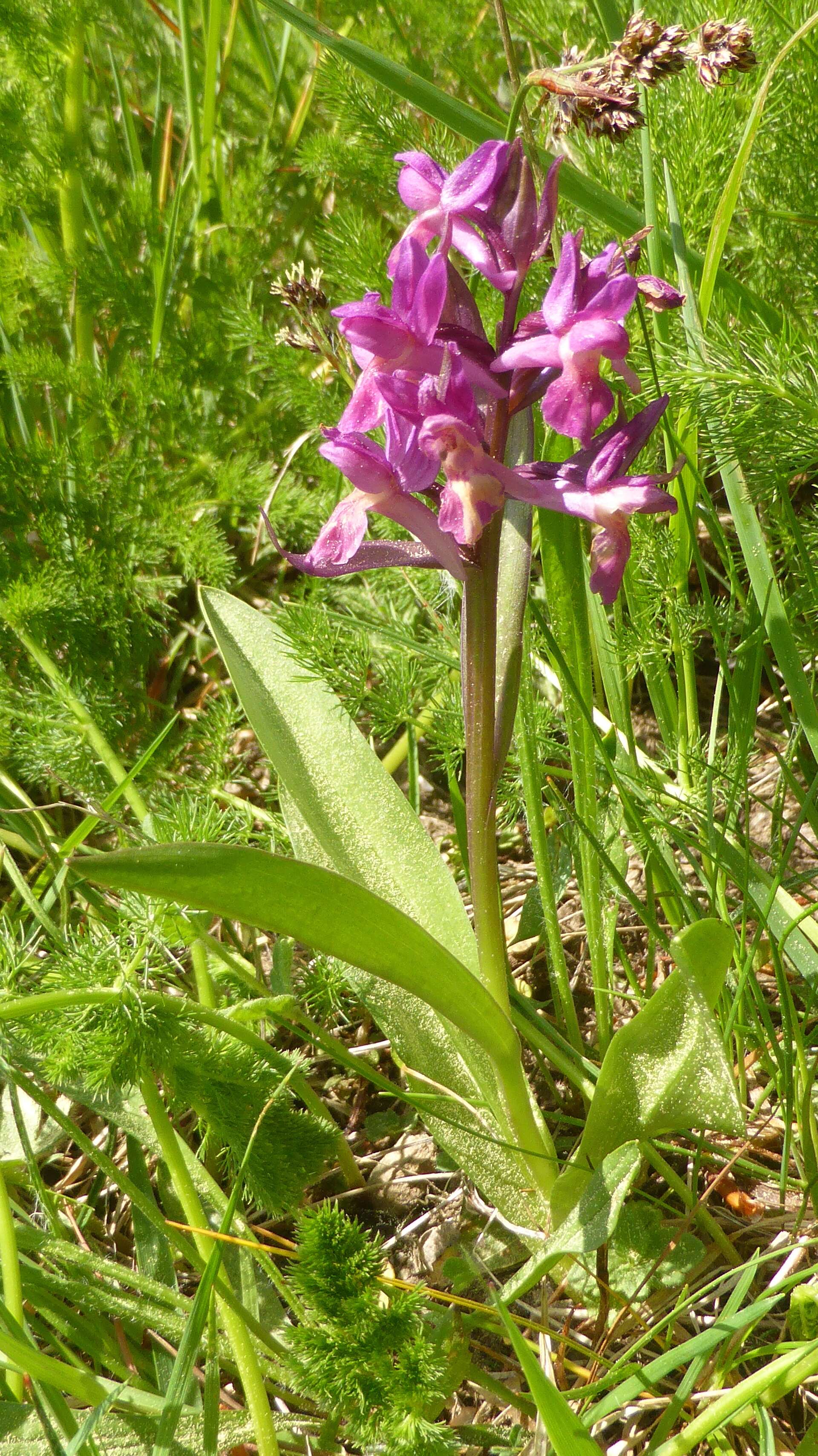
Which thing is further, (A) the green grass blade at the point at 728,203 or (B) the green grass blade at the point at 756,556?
(B) the green grass blade at the point at 756,556

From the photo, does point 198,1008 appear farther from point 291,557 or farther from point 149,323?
point 149,323

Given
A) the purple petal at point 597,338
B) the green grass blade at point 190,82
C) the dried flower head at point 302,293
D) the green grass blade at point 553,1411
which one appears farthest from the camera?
the green grass blade at point 190,82

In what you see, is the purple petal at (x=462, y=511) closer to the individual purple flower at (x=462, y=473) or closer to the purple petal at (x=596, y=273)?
the individual purple flower at (x=462, y=473)

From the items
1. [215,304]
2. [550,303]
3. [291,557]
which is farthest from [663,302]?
[215,304]

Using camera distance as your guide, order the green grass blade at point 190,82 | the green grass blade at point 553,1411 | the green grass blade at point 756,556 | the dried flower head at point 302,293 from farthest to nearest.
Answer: the green grass blade at point 190,82, the dried flower head at point 302,293, the green grass blade at point 756,556, the green grass blade at point 553,1411

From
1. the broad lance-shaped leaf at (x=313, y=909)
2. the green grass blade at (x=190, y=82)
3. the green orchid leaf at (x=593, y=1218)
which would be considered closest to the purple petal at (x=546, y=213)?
the broad lance-shaped leaf at (x=313, y=909)

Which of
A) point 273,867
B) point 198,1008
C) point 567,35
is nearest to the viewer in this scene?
point 273,867

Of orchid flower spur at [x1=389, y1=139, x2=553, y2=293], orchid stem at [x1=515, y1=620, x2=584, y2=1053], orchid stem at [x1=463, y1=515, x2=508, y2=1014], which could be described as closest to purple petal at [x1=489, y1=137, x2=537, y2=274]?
orchid flower spur at [x1=389, y1=139, x2=553, y2=293]
